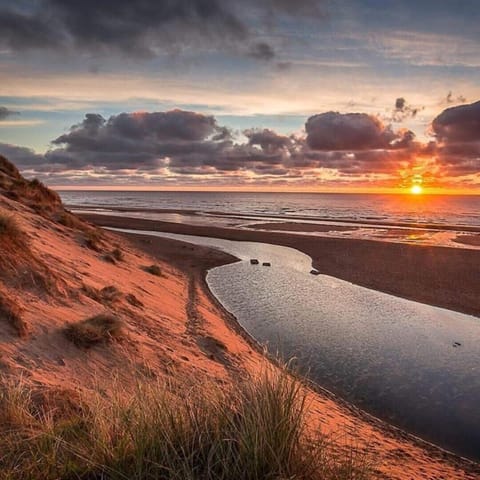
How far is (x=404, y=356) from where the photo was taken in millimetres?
13734

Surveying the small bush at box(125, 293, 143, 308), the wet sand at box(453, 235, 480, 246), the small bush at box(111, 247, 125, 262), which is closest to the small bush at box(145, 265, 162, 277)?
the small bush at box(111, 247, 125, 262)

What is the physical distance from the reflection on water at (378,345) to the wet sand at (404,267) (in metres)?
1.58

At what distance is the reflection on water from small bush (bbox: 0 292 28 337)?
22.5 ft

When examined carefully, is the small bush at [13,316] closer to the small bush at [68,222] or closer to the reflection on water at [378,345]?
the reflection on water at [378,345]

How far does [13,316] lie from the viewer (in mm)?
8922

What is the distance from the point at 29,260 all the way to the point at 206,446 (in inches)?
339

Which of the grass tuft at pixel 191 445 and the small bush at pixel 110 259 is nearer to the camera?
the grass tuft at pixel 191 445

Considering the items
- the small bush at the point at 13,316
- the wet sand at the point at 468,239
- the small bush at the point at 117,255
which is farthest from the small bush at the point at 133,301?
the wet sand at the point at 468,239

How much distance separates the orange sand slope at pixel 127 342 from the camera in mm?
8117

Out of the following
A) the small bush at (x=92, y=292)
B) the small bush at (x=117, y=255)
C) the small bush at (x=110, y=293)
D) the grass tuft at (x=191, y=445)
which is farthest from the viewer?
the small bush at (x=117, y=255)

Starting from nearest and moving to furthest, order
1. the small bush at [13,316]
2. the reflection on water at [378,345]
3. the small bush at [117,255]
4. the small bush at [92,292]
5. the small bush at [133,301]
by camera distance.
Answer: the small bush at [13,316]
the reflection on water at [378,345]
the small bush at [92,292]
the small bush at [133,301]
the small bush at [117,255]

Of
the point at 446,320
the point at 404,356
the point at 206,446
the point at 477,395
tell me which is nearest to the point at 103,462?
the point at 206,446

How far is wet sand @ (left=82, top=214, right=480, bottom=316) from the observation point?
72.7 feet

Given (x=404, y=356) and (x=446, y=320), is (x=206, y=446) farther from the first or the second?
(x=446, y=320)
